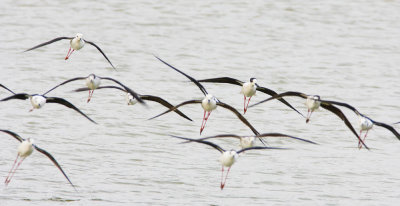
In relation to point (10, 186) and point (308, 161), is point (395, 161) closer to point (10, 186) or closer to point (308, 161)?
point (308, 161)

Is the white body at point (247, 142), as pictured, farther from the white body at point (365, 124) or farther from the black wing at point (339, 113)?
the white body at point (365, 124)

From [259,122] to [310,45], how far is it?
15.2 m

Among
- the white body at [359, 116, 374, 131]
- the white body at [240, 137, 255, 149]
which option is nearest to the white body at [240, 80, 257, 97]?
the white body at [240, 137, 255, 149]

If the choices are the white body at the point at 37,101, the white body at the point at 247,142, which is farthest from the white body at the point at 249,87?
the white body at the point at 37,101

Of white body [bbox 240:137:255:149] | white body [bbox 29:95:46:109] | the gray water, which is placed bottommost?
the gray water

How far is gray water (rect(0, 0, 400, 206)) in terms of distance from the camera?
63.2 feet

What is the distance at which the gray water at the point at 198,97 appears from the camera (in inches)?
758

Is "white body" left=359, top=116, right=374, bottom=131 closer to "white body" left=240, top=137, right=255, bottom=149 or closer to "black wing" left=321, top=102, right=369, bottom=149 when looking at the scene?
"black wing" left=321, top=102, right=369, bottom=149

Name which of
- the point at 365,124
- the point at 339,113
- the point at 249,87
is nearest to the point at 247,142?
the point at 249,87

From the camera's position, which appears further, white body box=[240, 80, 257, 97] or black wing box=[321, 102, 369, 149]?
white body box=[240, 80, 257, 97]

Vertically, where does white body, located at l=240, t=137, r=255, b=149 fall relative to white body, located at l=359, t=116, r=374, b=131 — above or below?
below

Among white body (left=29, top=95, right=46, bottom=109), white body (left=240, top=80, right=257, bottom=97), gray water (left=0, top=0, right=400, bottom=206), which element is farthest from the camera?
gray water (left=0, top=0, right=400, bottom=206)

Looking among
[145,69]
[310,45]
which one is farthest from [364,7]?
[145,69]

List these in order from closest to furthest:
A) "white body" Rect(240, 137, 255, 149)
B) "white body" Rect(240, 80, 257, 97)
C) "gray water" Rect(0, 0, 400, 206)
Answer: "white body" Rect(240, 137, 255, 149) → "white body" Rect(240, 80, 257, 97) → "gray water" Rect(0, 0, 400, 206)
